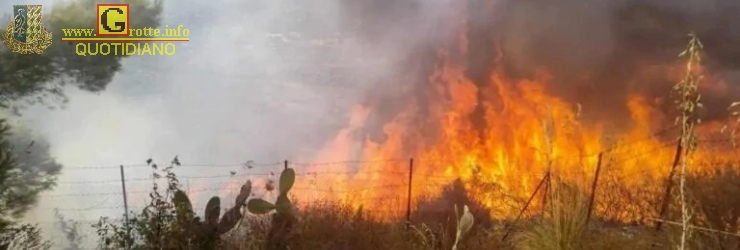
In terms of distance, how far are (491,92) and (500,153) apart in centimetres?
56

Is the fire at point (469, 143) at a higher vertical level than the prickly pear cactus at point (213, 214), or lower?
higher

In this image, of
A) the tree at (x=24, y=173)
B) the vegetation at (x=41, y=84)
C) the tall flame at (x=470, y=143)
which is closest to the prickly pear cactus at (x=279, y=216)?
the tall flame at (x=470, y=143)

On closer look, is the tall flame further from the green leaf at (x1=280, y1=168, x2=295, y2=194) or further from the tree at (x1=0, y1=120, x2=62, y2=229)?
the tree at (x1=0, y1=120, x2=62, y2=229)

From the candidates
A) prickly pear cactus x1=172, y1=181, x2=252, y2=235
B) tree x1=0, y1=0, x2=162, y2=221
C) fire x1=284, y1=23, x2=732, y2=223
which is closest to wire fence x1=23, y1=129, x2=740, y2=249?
fire x1=284, y1=23, x2=732, y2=223

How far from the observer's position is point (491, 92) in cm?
613

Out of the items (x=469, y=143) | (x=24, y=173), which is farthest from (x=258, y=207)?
(x=24, y=173)

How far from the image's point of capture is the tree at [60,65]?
18.1 ft

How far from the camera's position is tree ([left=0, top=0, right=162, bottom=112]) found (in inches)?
217

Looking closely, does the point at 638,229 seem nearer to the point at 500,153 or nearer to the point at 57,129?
the point at 500,153

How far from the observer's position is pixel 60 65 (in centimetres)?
565

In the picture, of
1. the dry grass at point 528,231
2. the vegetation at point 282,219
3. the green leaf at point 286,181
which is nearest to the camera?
the dry grass at point 528,231

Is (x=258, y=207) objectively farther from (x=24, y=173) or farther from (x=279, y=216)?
(x=24, y=173)

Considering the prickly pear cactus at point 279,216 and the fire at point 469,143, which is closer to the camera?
the prickly pear cactus at point 279,216

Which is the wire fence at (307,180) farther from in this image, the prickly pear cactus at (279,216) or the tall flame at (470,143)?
the prickly pear cactus at (279,216)
